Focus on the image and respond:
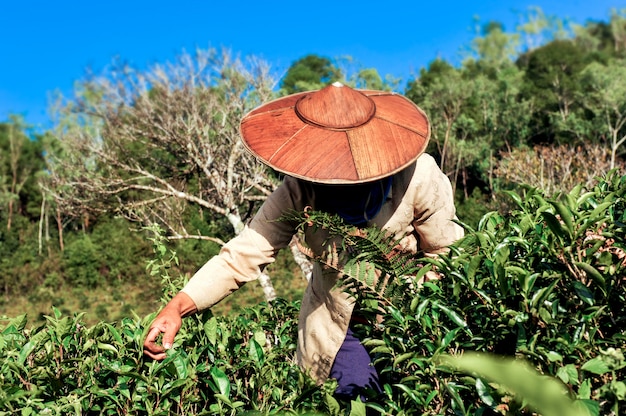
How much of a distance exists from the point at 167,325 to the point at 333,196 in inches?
28.1

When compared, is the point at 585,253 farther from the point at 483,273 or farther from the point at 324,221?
the point at 324,221

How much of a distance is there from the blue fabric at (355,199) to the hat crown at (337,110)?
22 cm

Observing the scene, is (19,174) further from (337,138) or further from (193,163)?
(337,138)

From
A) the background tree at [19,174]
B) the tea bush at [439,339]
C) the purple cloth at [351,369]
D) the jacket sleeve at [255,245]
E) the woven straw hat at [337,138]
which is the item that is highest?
the background tree at [19,174]

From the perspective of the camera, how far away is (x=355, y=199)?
7.28ft

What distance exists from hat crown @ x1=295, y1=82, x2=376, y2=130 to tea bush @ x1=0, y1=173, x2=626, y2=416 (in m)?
0.48

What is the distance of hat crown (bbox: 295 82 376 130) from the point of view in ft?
6.90

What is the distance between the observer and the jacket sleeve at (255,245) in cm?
227

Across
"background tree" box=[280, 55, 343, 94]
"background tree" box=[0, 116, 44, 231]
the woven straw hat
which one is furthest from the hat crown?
"background tree" box=[0, 116, 44, 231]

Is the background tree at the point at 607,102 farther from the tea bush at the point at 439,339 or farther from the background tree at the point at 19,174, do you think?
the background tree at the point at 19,174

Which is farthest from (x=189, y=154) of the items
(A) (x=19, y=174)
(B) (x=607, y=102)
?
(A) (x=19, y=174)

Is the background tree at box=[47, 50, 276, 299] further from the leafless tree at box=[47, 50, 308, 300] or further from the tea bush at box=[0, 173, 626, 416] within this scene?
the tea bush at box=[0, 173, 626, 416]

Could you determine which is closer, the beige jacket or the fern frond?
the fern frond

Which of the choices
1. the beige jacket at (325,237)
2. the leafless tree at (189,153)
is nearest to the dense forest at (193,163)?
the leafless tree at (189,153)
